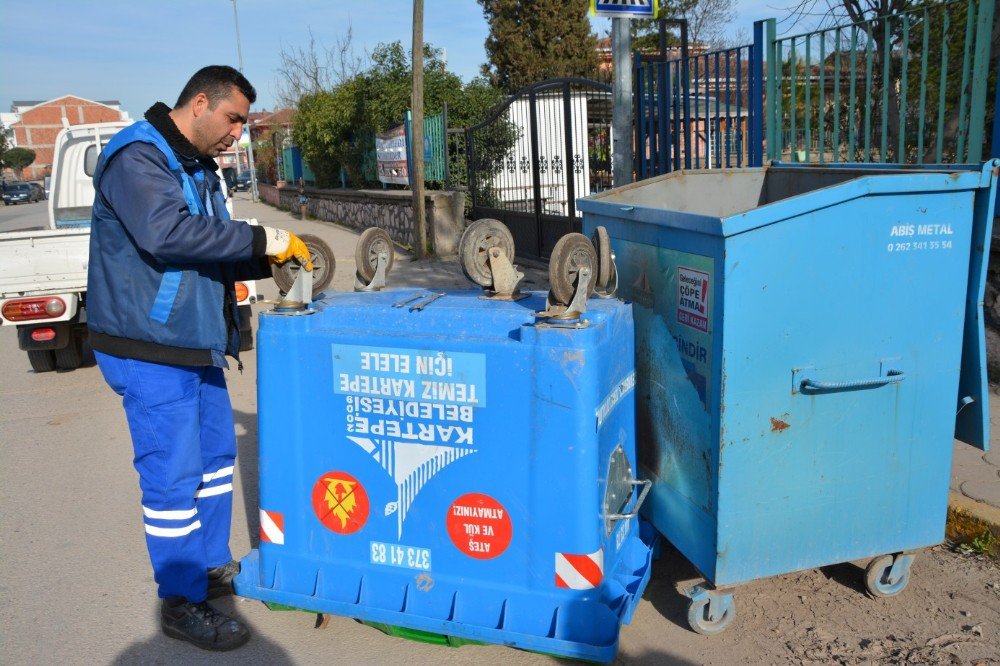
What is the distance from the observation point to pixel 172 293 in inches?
118

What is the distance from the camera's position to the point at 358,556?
2936 millimetres

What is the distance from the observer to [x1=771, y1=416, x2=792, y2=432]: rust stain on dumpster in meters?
2.74

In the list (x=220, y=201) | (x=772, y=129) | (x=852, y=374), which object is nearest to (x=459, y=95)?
(x=772, y=129)

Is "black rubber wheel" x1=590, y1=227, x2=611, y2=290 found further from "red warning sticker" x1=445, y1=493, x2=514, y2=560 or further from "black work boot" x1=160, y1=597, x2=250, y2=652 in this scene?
"black work boot" x1=160, y1=597, x2=250, y2=652

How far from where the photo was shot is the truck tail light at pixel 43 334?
7117 millimetres

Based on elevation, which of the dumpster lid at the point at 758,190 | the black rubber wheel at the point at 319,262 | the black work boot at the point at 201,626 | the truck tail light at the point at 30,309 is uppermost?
the dumpster lid at the point at 758,190

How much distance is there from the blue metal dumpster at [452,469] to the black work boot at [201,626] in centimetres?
Answer: 15

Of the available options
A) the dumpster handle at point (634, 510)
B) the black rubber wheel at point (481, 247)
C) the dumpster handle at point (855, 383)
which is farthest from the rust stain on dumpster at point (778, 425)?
the black rubber wheel at point (481, 247)

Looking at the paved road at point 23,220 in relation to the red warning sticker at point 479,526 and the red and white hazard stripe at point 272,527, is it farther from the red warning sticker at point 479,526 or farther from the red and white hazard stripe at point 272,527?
the red warning sticker at point 479,526

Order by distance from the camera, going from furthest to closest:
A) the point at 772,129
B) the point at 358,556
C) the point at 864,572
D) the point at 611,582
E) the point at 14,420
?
the point at 14,420
the point at 772,129
the point at 864,572
the point at 358,556
the point at 611,582

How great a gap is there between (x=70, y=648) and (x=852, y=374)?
9.92ft

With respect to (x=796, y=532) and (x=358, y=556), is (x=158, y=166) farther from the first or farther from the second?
(x=796, y=532)

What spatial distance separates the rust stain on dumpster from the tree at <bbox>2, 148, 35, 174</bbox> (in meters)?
77.5

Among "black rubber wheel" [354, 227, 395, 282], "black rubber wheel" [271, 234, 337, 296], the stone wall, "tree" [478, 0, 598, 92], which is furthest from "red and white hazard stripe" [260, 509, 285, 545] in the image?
"tree" [478, 0, 598, 92]
